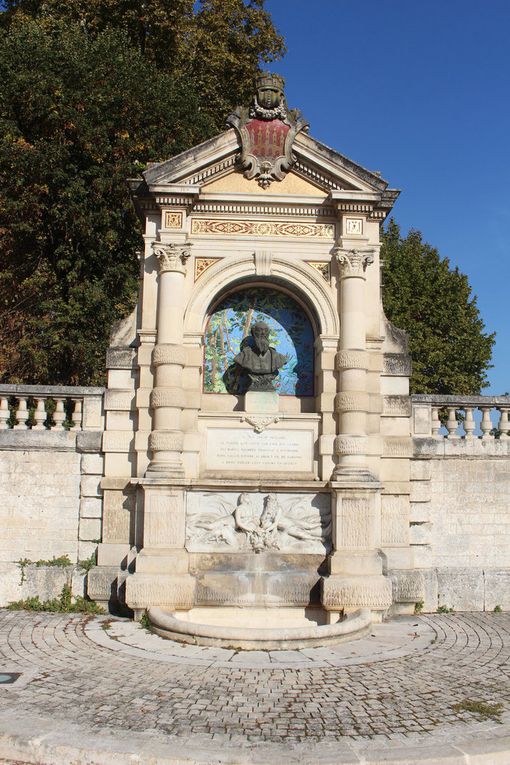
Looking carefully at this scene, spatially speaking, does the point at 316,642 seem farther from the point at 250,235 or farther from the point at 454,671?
the point at 250,235

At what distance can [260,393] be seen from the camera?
10594 mm

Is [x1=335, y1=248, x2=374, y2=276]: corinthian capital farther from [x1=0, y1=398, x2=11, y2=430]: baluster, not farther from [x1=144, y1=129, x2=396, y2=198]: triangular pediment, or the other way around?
[x1=0, y1=398, x2=11, y2=430]: baluster

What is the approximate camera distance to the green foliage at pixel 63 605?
9930 mm

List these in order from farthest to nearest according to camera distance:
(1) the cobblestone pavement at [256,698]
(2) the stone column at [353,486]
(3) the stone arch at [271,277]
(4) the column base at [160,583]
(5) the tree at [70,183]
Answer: (5) the tree at [70,183] → (3) the stone arch at [271,277] → (2) the stone column at [353,486] → (4) the column base at [160,583] → (1) the cobblestone pavement at [256,698]

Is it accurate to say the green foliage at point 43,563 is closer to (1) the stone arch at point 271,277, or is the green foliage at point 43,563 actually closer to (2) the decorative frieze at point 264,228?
(1) the stone arch at point 271,277

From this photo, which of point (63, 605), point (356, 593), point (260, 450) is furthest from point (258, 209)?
point (63, 605)

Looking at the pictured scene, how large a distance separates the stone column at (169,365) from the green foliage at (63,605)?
7.23 ft

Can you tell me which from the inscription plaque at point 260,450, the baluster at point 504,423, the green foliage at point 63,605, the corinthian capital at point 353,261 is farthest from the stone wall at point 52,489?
the baluster at point 504,423

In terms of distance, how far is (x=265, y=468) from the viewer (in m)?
10.3

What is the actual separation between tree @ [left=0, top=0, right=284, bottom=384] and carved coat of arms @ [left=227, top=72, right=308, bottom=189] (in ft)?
22.4

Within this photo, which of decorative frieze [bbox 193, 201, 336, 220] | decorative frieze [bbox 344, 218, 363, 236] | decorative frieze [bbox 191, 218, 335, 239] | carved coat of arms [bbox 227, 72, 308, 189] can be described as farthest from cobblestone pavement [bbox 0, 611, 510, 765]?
carved coat of arms [bbox 227, 72, 308, 189]

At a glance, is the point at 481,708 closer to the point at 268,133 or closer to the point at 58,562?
the point at 58,562

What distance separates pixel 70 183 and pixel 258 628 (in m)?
12.0

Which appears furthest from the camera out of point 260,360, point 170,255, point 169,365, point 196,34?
point 196,34
